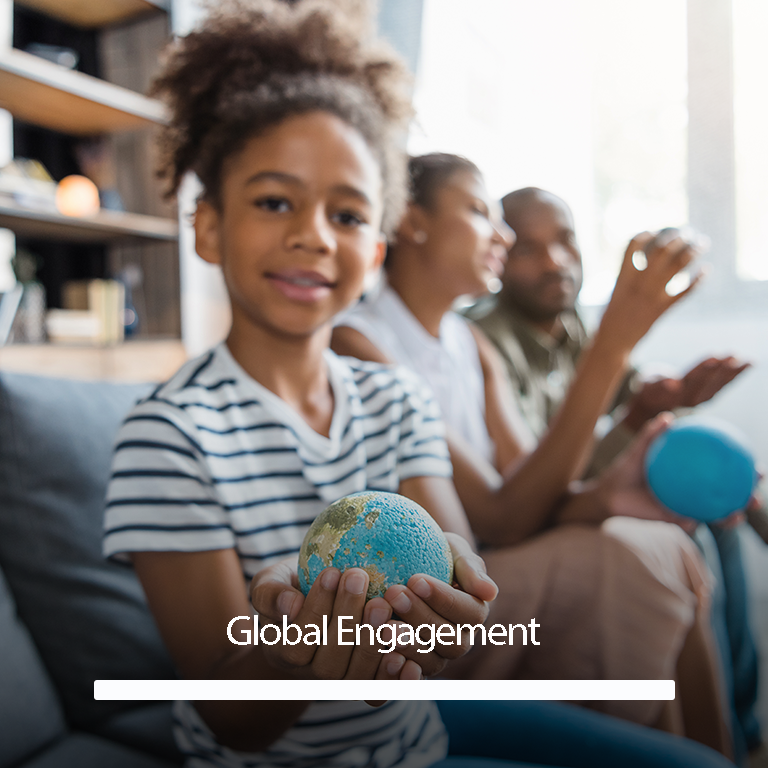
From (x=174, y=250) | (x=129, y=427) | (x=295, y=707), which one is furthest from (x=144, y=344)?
(x=295, y=707)

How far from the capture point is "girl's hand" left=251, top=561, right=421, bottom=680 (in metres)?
0.18

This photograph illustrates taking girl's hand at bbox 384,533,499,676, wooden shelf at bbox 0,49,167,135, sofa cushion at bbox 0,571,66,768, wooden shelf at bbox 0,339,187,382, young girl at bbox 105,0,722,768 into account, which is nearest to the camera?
girl's hand at bbox 384,533,499,676

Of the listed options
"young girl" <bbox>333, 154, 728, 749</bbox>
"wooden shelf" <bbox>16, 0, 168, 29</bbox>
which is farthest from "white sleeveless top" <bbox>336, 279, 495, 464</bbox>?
"wooden shelf" <bbox>16, 0, 168, 29</bbox>

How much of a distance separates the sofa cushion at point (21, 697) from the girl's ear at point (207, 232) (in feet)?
1.02

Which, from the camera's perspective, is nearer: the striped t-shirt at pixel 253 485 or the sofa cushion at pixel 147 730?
the striped t-shirt at pixel 253 485

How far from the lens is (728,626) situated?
1.71ft

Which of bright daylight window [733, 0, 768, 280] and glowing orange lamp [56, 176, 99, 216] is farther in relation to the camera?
glowing orange lamp [56, 176, 99, 216]

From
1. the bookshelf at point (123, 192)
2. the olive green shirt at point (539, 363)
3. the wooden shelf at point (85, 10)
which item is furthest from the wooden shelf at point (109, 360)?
the olive green shirt at point (539, 363)

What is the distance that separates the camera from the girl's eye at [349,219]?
0.94 ft

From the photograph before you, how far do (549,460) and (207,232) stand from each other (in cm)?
22

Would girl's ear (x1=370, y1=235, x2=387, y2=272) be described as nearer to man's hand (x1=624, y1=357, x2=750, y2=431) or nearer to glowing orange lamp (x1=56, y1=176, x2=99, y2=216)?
man's hand (x1=624, y1=357, x2=750, y2=431)

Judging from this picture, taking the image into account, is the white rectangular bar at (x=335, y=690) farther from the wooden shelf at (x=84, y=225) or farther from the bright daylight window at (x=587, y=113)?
the wooden shelf at (x=84, y=225)

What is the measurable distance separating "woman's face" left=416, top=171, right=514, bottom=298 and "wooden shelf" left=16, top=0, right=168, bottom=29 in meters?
1.07

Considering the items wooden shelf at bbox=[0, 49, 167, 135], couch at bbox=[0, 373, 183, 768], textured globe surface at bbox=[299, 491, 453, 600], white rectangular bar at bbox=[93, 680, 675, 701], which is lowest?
couch at bbox=[0, 373, 183, 768]
